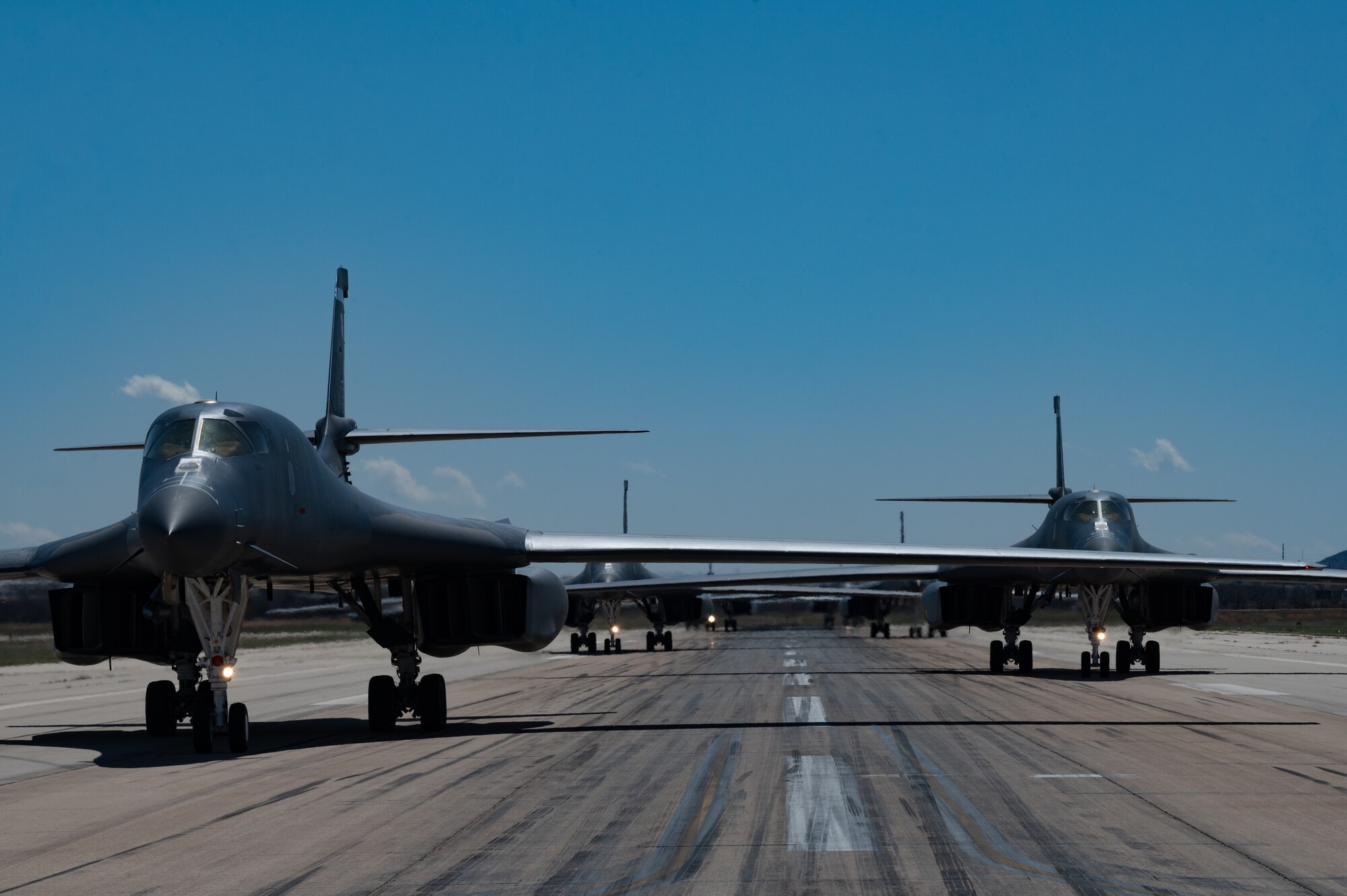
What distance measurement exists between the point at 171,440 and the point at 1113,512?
728 inches

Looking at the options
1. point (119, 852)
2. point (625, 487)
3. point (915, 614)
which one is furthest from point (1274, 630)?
point (119, 852)

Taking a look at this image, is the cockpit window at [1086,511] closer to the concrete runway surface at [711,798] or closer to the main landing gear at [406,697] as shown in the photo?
the concrete runway surface at [711,798]

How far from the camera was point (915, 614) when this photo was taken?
240 feet

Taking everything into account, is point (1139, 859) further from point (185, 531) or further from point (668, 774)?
point (185, 531)

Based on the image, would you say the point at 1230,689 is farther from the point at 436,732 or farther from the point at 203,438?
the point at 203,438

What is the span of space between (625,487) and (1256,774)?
55.5m

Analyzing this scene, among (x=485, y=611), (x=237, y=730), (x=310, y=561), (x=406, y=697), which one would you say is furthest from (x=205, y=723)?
(x=485, y=611)

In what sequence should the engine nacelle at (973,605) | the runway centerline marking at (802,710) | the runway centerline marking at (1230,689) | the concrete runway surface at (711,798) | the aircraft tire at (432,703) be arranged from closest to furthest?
1. the concrete runway surface at (711,798)
2. the aircraft tire at (432,703)
3. the runway centerline marking at (802,710)
4. the runway centerline marking at (1230,689)
5. the engine nacelle at (973,605)

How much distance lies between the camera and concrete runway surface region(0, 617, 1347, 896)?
6820 millimetres

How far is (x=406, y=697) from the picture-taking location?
16594 millimetres

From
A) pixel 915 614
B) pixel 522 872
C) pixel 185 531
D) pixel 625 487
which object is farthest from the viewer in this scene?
pixel 915 614

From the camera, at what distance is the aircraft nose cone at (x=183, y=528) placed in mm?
11820

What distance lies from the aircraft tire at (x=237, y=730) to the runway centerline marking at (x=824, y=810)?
5.81m

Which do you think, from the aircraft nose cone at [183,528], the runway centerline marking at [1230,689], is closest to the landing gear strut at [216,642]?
the aircraft nose cone at [183,528]
